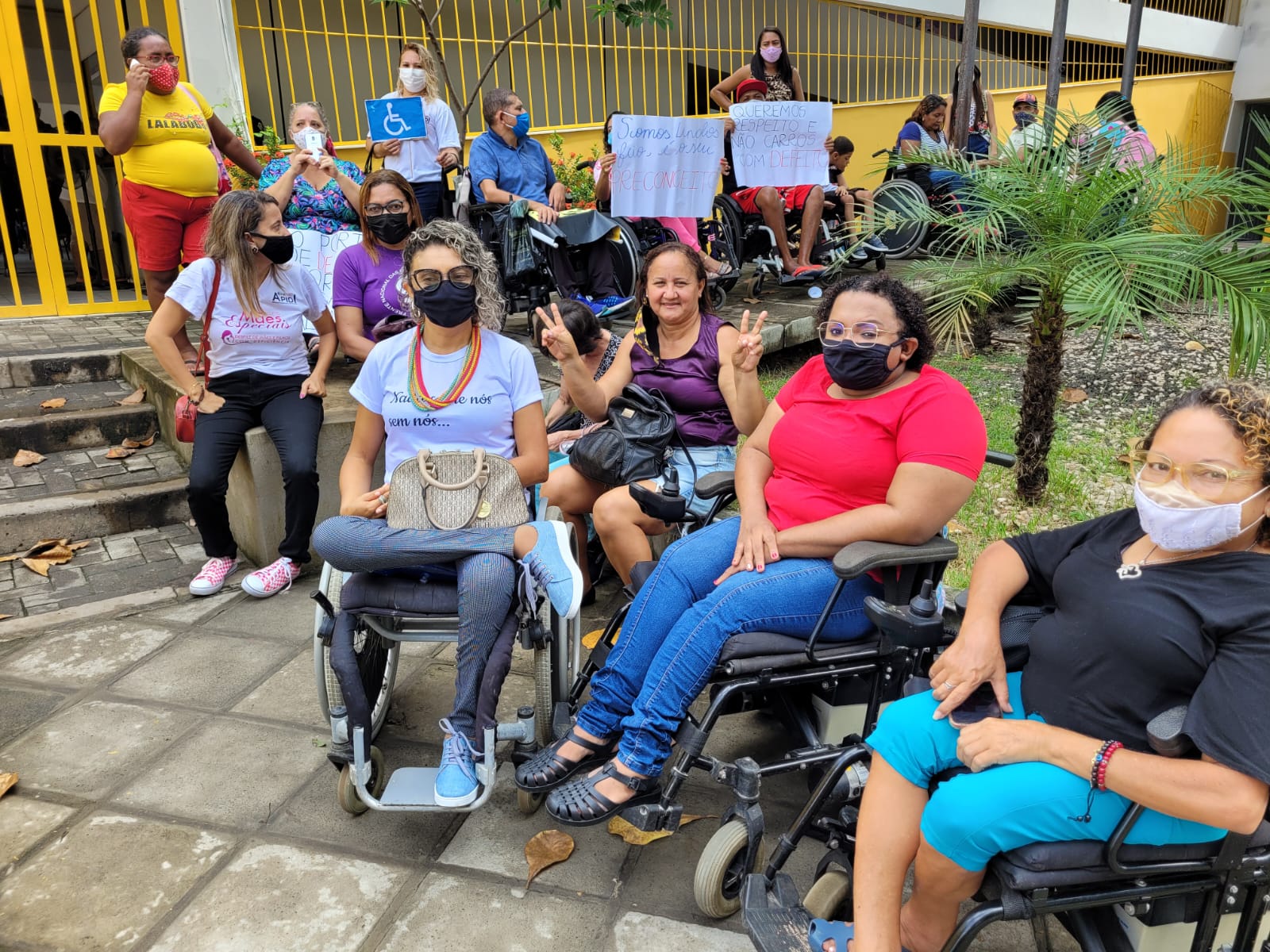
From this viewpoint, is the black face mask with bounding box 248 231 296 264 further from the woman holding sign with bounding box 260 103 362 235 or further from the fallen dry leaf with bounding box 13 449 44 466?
the fallen dry leaf with bounding box 13 449 44 466

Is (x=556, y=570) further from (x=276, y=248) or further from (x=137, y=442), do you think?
(x=137, y=442)

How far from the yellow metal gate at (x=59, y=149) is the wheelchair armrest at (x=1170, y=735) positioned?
23.3ft

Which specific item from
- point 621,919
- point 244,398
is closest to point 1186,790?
point 621,919

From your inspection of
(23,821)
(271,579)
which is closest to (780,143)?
(271,579)

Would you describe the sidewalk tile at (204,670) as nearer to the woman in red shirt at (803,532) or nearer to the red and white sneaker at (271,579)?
the red and white sneaker at (271,579)

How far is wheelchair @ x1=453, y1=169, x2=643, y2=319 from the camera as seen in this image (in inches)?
225

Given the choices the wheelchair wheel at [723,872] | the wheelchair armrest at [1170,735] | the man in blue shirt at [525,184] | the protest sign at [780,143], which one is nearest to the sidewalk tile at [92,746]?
the wheelchair wheel at [723,872]

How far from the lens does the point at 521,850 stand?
101 inches

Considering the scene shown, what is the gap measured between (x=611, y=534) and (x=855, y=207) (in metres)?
6.18

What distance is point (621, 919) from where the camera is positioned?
2.32 m

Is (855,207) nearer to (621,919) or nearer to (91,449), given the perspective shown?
(91,449)

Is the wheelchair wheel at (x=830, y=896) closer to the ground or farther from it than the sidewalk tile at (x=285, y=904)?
farther from it

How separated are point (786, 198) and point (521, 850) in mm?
6558

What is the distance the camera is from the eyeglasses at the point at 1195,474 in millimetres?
1783
